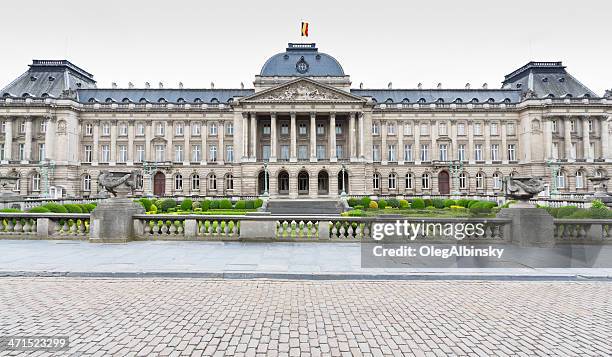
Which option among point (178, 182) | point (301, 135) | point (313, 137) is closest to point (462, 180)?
point (313, 137)

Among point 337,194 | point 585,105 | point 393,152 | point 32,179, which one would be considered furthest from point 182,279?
point 585,105

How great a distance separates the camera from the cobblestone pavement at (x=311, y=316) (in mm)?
4590

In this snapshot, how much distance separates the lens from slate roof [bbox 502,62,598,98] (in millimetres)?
57484

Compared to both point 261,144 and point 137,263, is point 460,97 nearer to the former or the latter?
point 261,144

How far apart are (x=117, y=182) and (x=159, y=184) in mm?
47537

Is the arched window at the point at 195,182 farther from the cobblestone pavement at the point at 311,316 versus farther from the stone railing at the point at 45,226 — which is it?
the cobblestone pavement at the point at 311,316

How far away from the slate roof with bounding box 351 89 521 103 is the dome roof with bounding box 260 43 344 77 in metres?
6.70

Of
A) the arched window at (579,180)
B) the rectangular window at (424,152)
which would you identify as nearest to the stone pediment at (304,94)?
the rectangular window at (424,152)

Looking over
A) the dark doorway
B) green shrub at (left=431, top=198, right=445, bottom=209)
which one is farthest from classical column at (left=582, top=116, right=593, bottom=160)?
the dark doorway

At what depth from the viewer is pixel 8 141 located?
54.2 meters

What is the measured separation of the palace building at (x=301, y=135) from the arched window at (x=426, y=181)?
0.57 ft

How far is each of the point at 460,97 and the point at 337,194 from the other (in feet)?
97.8

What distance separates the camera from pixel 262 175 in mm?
53906

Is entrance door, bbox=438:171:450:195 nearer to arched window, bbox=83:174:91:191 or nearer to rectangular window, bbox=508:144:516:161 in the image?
rectangular window, bbox=508:144:516:161
